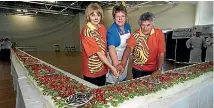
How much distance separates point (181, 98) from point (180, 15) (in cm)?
850

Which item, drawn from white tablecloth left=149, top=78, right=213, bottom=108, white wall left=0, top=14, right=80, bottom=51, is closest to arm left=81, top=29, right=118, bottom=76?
white tablecloth left=149, top=78, right=213, bottom=108

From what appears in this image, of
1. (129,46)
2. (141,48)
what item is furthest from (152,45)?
(129,46)

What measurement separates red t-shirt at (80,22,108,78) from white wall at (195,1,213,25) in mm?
6609

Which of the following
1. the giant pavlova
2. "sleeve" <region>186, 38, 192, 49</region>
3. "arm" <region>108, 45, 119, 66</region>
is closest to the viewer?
the giant pavlova

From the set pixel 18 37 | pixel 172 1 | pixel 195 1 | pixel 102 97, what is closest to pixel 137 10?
pixel 172 1

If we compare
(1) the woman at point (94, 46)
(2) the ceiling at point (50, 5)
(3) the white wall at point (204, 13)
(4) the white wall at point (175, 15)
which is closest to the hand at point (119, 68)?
(1) the woman at point (94, 46)

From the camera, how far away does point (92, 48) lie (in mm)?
1464

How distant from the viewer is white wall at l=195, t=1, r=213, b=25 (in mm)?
6938

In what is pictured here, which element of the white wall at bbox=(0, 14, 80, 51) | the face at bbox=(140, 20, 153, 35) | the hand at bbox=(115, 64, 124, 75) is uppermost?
the white wall at bbox=(0, 14, 80, 51)

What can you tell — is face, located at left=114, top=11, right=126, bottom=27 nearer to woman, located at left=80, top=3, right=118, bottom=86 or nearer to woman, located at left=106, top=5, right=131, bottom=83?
woman, located at left=106, top=5, right=131, bottom=83

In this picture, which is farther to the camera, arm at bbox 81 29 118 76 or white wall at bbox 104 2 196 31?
white wall at bbox 104 2 196 31

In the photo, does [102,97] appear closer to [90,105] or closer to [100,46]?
[90,105]

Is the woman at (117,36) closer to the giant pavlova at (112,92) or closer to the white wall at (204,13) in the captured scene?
the giant pavlova at (112,92)

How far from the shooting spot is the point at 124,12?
1.53 metres
